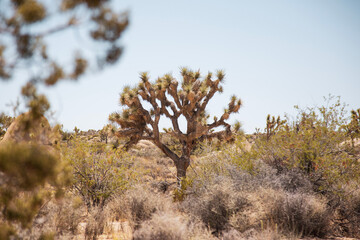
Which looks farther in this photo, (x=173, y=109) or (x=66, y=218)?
(x=173, y=109)

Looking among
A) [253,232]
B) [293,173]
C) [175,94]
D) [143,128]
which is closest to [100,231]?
[253,232]

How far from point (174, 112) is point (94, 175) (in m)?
6.40

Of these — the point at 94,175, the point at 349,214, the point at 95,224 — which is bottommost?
the point at 349,214

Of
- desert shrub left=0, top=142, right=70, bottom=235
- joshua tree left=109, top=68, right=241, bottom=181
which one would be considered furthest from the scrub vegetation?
joshua tree left=109, top=68, right=241, bottom=181

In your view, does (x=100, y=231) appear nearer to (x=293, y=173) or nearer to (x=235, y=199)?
(x=235, y=199)

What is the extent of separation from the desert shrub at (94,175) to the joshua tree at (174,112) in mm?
4853

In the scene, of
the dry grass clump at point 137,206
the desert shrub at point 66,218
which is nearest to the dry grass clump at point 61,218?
the desert shrub at point 66,218

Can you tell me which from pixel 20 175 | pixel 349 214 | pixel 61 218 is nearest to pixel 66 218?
pixel 61 218

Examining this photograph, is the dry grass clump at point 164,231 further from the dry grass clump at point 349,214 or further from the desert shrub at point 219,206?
the dry grass clump at point 349,214

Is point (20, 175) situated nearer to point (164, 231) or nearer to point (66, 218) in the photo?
point (164, 231)

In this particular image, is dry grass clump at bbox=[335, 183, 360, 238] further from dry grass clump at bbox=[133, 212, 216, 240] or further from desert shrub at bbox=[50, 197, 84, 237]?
desert shrub at bbox=[50, 197, 84, 237]

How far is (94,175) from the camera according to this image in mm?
6781

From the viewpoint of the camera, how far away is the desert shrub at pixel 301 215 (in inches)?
188

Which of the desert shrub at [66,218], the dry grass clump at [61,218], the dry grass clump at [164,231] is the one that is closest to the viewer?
the dry grass clump at [164,231]
